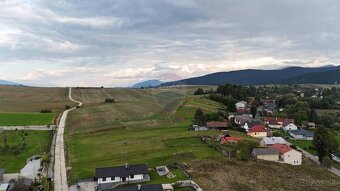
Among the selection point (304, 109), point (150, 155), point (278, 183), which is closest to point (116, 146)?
point (150, 155)

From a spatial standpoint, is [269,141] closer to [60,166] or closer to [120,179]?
[120,179]

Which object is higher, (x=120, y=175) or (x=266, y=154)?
(x=120, y=175)

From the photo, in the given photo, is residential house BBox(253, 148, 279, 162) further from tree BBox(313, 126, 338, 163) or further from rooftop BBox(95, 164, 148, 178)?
rooftop BBox(95, 164, 148, 178)

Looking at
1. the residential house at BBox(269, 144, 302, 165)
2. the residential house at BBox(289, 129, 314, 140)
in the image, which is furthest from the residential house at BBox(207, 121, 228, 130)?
the residential house at BBox(269, 144, 302, 165)

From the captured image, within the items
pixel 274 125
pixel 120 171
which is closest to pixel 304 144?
pixel 274 125

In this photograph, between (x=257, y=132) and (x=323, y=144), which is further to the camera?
(x=257, y=132)

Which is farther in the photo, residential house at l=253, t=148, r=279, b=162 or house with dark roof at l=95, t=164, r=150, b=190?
residential house at l=253, t=148, r=279, b=162
